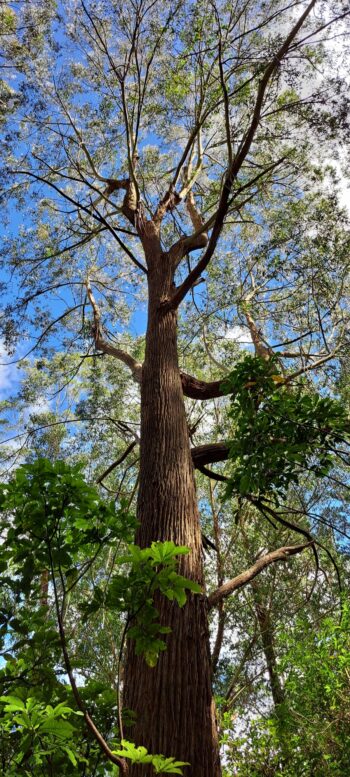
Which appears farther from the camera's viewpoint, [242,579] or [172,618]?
[242,579]

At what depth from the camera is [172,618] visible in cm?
220

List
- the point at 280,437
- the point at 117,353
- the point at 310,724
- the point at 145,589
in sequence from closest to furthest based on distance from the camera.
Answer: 1. the point at 145,589
2. the point at 280,437
3. the point at 310,724
4. the point at 117,353

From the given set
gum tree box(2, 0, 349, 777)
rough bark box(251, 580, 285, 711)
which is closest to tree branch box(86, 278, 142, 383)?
gum tree box(2, 0, 349, 777)

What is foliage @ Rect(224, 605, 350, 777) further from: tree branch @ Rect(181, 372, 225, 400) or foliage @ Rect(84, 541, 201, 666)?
foliage @ Rect(84, 541, 201, 666)

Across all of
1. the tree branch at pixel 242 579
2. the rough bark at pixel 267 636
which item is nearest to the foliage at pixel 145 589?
the tree branch at pixel 242 579

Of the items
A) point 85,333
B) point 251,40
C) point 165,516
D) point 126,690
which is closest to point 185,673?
point 126,690

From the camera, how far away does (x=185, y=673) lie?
6.70ft

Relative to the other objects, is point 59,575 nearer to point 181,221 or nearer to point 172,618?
point 172,618

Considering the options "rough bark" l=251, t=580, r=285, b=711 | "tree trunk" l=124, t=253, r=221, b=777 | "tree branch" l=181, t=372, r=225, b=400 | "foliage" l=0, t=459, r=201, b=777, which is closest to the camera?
"foliage" l=0, t=459, r=201, b=777

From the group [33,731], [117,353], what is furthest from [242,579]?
[117,353]

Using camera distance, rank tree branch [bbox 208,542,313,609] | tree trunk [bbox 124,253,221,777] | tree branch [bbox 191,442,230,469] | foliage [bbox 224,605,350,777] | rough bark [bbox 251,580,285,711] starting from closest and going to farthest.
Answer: tree trunk [bbox 124,253,221,777] < tree branch [bbox 208,542,313,609] < tree branch [bbox 191,442,230,469] < foliage [bbox 224,605,350,777] < rough bark [bbox 251,580,285,711]

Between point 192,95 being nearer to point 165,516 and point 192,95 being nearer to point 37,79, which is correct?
point 37,79

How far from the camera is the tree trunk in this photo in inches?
73.9

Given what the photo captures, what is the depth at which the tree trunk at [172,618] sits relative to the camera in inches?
73.9
